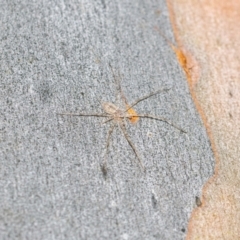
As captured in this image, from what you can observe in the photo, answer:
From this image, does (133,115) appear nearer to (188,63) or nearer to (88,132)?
(88,132)

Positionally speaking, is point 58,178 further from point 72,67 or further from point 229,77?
point 229,77

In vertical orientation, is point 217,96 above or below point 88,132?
above

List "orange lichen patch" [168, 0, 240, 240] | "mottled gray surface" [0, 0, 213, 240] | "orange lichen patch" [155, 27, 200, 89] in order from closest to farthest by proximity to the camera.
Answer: "mottled gray surface" [0, 0, 213, 240]
"orange lichen patch" [168, 0, 240, 240]
"orange lichen patch" [155, 27, 200, 89]

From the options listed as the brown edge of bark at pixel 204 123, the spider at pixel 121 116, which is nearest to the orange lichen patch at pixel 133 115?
the spider at pixel 121 116

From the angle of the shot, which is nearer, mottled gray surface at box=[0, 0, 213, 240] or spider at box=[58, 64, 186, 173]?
mottled gray surface at box=[0, 0, 213, 240]

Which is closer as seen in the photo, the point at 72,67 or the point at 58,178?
the point at 58,178

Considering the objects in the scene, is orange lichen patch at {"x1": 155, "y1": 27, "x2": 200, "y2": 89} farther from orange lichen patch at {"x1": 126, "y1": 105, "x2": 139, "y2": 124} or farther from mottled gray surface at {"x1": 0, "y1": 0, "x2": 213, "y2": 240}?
orange lichen patch at {"x1": 126, "y1": 105, "x2": 139, "y2": 124}

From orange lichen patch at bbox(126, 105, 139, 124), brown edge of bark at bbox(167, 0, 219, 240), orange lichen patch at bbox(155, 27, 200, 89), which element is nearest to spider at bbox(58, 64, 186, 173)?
orange lichen patch at bbox(126, 105, 139, 124)

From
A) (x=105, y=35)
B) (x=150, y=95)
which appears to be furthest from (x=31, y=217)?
(x=105, y=35)

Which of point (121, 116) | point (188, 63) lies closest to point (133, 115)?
point (121, 116)
